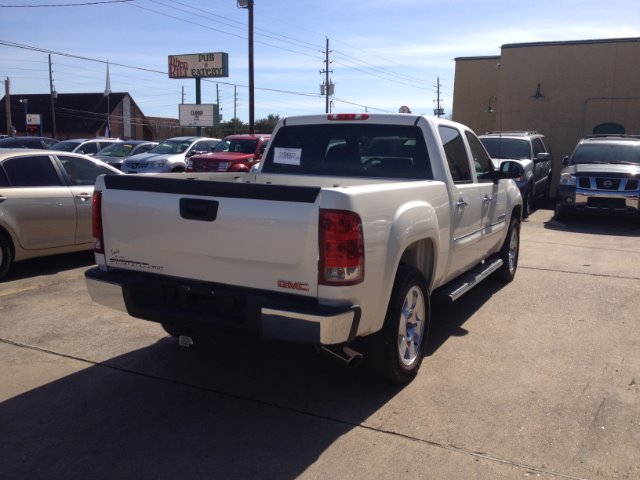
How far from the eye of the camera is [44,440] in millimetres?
3582

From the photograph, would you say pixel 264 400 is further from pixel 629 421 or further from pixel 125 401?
pixel 629 421

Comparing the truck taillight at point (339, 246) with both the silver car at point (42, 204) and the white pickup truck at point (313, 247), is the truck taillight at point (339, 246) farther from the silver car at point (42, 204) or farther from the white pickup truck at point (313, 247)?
the silver car at point (42, 204)

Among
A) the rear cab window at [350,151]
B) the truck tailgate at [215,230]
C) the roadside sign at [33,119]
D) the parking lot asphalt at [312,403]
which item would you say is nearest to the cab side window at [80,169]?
the parking lot asphalt at [312,403]

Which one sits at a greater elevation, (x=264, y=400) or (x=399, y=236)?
(x=399, y=236)

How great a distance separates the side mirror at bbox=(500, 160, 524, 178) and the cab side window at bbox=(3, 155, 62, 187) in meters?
5.33

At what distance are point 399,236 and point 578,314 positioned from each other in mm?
3221

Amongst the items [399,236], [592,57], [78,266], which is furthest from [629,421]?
[592,57]

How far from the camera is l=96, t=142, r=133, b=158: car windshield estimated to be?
21.7 m

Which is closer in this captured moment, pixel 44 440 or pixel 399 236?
pixel 44 440

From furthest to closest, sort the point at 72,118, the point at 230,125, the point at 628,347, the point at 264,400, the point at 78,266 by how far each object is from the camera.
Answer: the point at 230,125
the point at 72,118
the point at 78,266
the point at 628,347
the point at 264,400

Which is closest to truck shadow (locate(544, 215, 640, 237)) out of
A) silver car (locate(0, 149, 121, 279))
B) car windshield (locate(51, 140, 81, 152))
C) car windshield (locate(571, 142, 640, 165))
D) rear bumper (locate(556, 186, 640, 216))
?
rear bumper (locate(556, 186, 640, 216))

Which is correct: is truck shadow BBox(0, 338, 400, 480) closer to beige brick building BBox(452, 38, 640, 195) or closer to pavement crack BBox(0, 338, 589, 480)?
pavement crack BBox(0, 338, 589, 480)

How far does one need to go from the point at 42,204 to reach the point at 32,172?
0.47m

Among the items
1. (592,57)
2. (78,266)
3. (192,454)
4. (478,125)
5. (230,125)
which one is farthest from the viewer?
(230,125)
